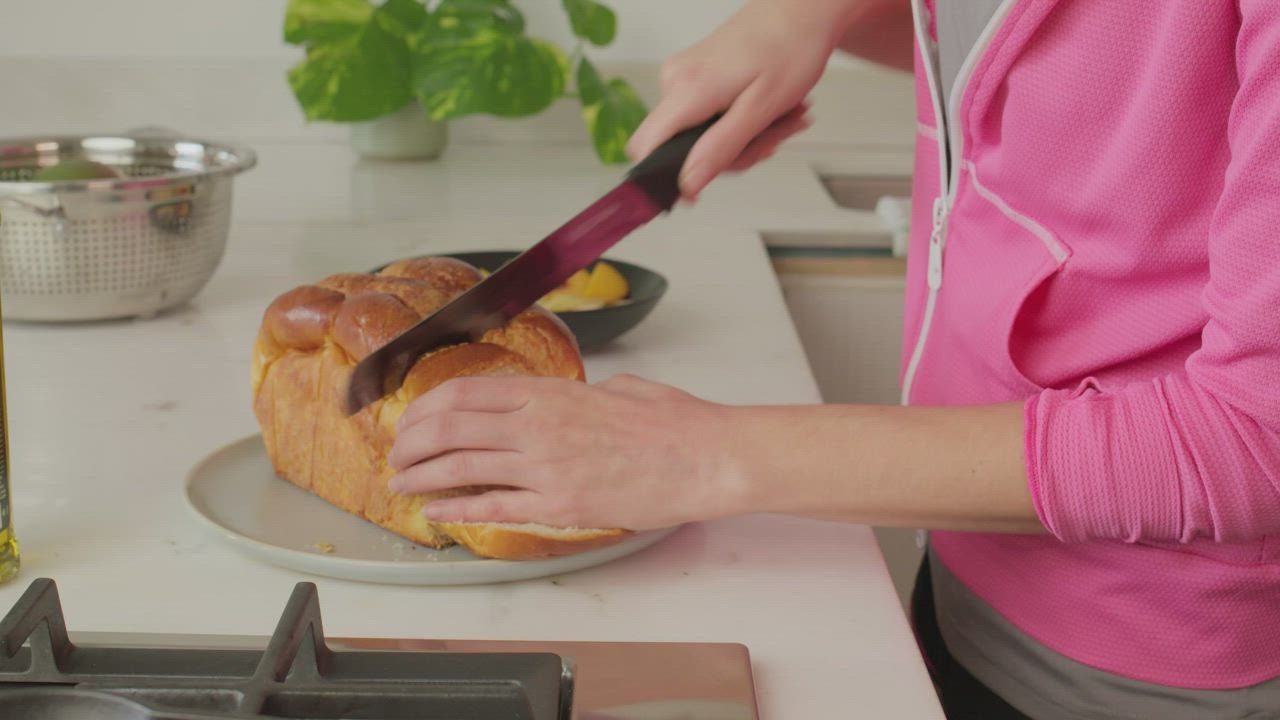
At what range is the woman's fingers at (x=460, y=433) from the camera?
824mm

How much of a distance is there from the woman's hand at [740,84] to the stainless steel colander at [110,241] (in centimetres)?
59

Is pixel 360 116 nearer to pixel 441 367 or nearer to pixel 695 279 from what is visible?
pixel 695 279

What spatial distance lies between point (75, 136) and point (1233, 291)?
51.0 inches

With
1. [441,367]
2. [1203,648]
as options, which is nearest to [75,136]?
[441,367]

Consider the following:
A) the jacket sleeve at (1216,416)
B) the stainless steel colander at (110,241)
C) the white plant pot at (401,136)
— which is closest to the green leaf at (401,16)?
the white plant pot at (401,136)

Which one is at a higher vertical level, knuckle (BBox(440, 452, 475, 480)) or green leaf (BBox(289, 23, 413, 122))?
knuckle (BBox(440, 452, 475, 480))

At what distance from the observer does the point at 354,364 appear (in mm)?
942

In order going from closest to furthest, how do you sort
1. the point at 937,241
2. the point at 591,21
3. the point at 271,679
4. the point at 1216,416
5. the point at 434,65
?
the point at 271,679
the point at 1216,416
the point at 937,241
the point at 434,65
the point at 591,21

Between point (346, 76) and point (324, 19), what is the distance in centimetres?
9

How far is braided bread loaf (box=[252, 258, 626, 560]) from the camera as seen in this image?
906mm

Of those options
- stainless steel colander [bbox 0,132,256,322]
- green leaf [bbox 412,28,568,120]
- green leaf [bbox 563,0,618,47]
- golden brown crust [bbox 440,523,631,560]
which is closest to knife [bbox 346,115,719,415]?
golden brown crust [bbox 440,523,631,560]

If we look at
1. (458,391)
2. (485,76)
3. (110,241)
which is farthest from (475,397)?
(485,76)

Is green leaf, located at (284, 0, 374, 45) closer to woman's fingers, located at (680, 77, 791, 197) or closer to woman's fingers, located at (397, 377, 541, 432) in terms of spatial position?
woman's fingers, located at (680, 77, 791, 197)

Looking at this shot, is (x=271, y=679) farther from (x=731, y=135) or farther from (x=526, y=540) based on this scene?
(x=731, y=135)
